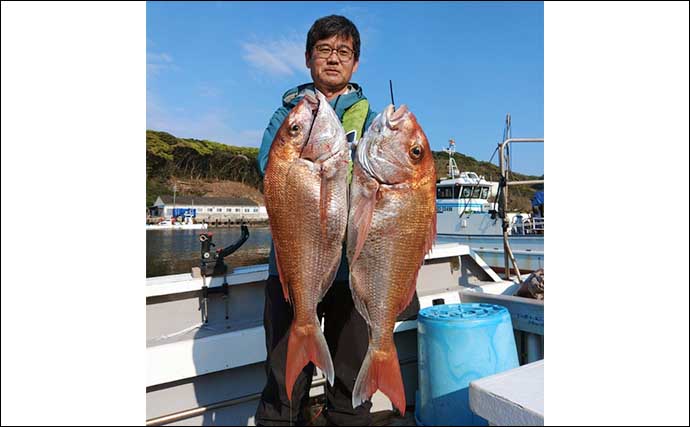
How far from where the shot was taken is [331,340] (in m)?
2.13

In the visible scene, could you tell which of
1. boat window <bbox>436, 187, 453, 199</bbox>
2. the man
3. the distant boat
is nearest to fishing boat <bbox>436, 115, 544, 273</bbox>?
boat window <bbox>436, 187, 453, 199</bbox>

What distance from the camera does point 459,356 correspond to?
300 cm

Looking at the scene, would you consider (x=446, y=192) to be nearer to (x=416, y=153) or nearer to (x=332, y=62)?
(x=332, y=62)

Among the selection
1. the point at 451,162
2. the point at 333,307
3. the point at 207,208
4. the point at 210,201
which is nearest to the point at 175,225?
the point at 207,208

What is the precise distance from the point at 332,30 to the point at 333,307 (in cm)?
133

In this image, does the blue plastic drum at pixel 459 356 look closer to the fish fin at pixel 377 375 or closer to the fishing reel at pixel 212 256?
the fish fin at pixel 377 375

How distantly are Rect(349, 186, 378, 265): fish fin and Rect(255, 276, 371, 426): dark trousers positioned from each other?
1.72 ft

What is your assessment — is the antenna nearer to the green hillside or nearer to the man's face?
the man's face

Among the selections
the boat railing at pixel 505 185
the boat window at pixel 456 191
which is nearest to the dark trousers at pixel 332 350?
the boat railing at pixel 505 185

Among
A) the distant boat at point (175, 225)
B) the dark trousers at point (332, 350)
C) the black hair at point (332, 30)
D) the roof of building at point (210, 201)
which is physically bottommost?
the distant boat at point (175, 225)

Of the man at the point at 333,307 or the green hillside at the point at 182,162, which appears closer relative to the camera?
the man at the point at 333,307

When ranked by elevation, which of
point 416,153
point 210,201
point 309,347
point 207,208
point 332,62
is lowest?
point 309,347

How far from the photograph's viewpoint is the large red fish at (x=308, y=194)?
1.61m

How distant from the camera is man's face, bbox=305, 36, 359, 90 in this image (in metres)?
1.97
